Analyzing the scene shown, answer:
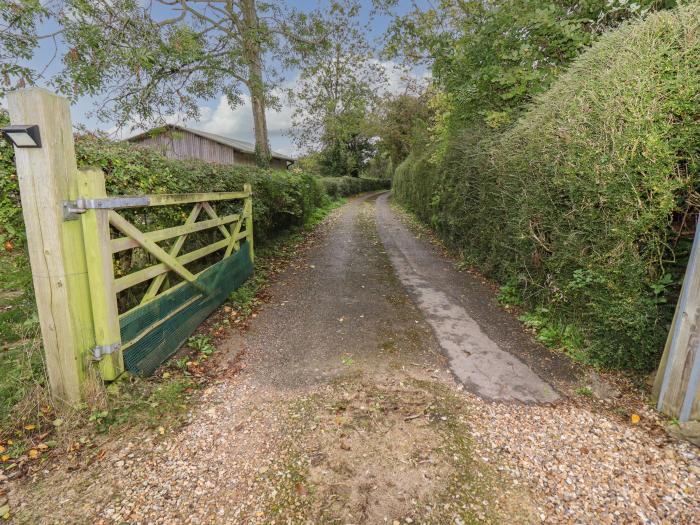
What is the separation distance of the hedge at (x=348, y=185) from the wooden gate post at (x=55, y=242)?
58.2 ft

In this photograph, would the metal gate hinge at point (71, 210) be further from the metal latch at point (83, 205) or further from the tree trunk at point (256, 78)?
the tree trunk at point (256, 78)

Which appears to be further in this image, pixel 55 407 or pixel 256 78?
pixel 256 78

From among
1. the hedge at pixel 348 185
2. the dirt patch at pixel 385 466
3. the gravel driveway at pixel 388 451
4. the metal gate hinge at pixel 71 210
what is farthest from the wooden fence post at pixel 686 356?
the hedge at pixel 348 185

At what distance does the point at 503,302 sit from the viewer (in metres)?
5.25

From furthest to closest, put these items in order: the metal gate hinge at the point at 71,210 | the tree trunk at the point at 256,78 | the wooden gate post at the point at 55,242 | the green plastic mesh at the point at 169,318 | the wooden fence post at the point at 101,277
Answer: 1. the tree trunk at the point at 256,78
2. the green plastic mesh at the point at 169,318
3. the wooden fence post at the point at 101,277
4. the metal gate hinge at the point at 71,210
5. the wooden gate post at the point at 55,242

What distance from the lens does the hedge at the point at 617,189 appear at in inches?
113

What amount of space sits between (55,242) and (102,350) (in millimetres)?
919

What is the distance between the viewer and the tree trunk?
9859mm

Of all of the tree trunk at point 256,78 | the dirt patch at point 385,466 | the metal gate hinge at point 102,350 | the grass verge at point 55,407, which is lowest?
the dirt patch at point 385,466

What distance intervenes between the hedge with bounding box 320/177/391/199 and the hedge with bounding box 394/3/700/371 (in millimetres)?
16554

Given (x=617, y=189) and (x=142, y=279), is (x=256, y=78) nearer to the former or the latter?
(x=142, y=279)

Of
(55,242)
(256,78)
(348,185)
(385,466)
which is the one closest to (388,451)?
(385,466)

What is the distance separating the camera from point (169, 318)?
3.59 metres

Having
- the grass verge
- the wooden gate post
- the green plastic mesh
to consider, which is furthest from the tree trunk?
the grass verge
